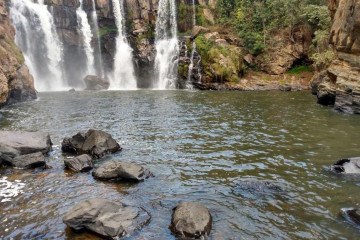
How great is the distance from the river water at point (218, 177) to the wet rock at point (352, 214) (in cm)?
21

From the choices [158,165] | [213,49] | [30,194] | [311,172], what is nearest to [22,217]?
[30,194]

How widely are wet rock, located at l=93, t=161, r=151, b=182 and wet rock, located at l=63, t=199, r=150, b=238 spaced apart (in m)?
2.68

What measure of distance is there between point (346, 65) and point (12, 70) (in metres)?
29.8

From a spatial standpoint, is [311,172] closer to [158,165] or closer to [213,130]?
[158,165]

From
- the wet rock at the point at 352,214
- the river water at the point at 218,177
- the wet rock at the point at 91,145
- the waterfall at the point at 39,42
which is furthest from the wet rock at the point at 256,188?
the waterfall at the point at 39,42

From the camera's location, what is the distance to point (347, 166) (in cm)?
1260

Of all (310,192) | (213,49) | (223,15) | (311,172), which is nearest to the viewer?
(310,192)

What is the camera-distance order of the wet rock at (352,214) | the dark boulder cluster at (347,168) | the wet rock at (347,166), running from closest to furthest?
the wet rock at (352,214), the dark boulder cluster at (347,168), the wet rock at (347,166)

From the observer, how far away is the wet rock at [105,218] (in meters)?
8.49

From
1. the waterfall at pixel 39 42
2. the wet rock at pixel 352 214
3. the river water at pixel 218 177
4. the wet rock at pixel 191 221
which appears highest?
the waterfall at pixel 39 42

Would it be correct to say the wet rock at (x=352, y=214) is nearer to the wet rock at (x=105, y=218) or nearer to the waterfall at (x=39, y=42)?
the wet rock at (x=105, y=218)

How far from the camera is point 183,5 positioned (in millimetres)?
56250

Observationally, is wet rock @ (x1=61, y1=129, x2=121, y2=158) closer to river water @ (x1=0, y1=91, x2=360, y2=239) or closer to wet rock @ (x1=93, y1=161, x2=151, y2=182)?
river water @ (x1=0, y1=91, x2=360, y2=239)

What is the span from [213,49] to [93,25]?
22.4m
